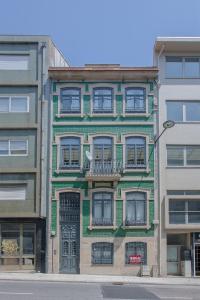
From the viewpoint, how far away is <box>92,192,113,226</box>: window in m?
34.8

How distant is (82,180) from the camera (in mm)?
35000

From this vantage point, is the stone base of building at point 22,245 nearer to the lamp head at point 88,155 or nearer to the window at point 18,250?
the window at point 18,250

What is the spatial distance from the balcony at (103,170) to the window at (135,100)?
11.0ft

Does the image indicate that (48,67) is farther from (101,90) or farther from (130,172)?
(130,172)

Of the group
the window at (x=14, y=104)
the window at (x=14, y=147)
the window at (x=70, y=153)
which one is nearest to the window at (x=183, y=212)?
the window at (x=70, y=153)

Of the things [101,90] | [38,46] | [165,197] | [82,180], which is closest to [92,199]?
[82,180]

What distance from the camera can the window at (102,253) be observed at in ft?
113

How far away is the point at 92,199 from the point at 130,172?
278cm

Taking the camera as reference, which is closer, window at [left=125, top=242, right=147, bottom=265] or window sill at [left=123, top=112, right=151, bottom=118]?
window at [left=125, top=242, right=147, bottom=265]

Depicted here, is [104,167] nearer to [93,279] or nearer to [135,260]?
[135,260]

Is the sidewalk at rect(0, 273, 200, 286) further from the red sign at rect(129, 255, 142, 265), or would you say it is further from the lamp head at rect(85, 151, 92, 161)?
the lamp head at rect(85, 151, 92, 161)

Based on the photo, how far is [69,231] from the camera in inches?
1368

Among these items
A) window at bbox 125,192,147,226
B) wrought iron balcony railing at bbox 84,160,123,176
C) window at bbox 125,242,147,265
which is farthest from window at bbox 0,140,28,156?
window at bbox 125,242,147,265

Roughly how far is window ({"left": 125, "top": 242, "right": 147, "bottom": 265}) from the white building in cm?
93
